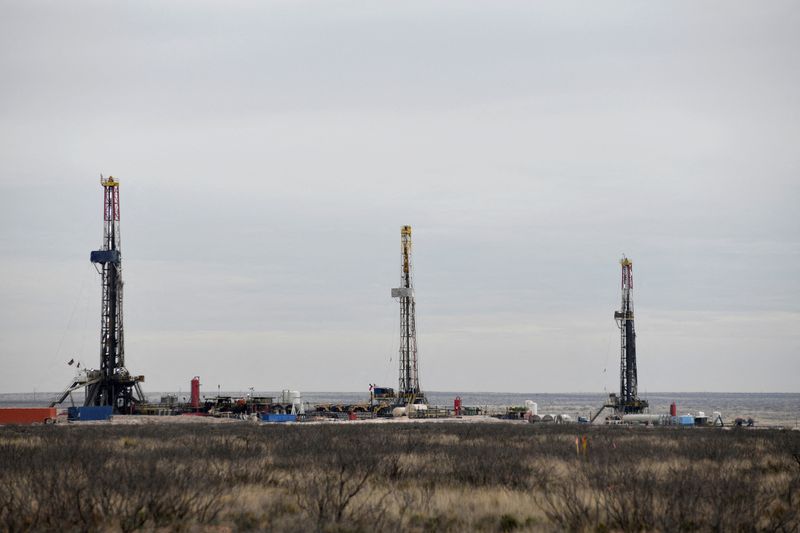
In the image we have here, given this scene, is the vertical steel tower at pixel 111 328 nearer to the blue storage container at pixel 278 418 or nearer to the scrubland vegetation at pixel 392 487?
the blue storage container at pixel 278 418

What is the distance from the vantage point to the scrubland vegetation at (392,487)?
15.8 metres

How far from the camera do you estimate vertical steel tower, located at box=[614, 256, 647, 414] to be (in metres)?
81.9

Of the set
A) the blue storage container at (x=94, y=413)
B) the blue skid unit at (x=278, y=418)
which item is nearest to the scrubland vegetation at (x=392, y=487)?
the blue storage container at (x=94, y=413)

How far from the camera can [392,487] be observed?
843 inches

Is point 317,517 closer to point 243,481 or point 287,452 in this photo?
point 243,481

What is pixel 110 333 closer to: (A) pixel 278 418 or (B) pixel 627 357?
(A) pixel 278 418

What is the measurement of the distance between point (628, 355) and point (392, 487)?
6591 centimetres

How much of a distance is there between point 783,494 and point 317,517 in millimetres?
10104

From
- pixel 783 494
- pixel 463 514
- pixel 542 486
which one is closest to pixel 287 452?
pixel 542 486

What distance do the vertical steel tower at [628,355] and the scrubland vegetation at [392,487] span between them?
47710 mm

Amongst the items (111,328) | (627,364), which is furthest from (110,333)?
(627,364)

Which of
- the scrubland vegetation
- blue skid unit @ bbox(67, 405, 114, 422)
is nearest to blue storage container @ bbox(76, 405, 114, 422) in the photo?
blue skid unit @ bbox(67, 405, 114, 422)

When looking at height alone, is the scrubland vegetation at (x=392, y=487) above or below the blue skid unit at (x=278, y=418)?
above

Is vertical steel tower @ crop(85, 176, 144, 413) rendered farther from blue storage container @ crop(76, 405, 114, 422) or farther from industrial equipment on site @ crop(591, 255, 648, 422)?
industrial equipment on site @ crop(591, 255, 648, 422)
